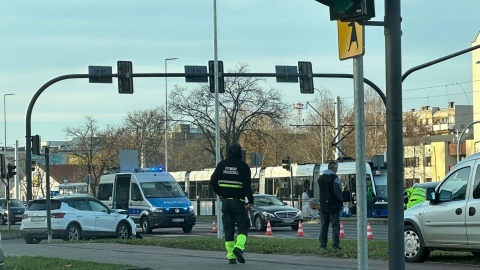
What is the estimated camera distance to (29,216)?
29625 millimetres

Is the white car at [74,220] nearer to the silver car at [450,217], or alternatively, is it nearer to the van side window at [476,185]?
the silver car at [450,217]

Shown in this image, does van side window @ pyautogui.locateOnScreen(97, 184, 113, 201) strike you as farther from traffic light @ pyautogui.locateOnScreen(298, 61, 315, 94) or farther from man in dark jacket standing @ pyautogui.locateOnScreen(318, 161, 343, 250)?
man in dark jacket standing @ pyautogui.locateOnScreen(318, 161, 343, 250)

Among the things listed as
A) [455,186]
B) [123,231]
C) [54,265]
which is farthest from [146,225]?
[455,186]

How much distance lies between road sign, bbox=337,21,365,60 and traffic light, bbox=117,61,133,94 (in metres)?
24.9

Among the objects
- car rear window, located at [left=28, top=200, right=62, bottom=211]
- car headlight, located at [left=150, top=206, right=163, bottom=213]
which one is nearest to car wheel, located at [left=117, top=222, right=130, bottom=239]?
car rear window, located at [left=28, top=200, right=62, bottom=211]

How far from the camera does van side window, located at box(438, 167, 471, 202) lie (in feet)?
50.2

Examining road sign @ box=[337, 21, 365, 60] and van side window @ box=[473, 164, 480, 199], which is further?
van side window @ box=[473, 164, 480, 199]

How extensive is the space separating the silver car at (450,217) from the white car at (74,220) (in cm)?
1539

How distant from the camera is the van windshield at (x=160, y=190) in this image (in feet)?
119

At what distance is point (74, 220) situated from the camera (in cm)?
2934

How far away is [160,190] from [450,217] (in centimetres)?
2221

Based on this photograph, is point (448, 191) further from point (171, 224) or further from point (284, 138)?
point (284, 138)

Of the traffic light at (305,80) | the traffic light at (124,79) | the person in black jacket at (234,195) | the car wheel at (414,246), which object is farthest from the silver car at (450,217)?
the traffic light at (124,79)

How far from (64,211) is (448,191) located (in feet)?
A: 54.6
